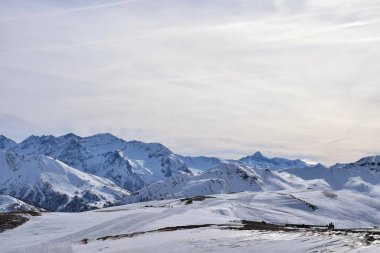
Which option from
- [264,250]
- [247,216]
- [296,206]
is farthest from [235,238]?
[296,206]

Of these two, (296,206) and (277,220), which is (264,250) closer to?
(277,220)

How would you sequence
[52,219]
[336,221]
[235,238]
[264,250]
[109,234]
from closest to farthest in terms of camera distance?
[264,250]
[235,238]
[109,234]
[52,219]
[336,221]

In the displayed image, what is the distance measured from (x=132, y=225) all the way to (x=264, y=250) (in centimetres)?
3341

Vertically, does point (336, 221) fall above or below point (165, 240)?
below

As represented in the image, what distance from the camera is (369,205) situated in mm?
168875

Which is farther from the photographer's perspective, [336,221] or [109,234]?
[336,221]

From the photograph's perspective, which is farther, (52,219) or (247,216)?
(247,216)

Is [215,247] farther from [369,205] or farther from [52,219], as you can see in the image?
[369,205]

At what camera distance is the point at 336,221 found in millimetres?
134625

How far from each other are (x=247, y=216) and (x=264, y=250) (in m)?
75.5

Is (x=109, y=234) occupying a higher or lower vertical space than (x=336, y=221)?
higher

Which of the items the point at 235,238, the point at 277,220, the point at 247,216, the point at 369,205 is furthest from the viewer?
the point at 369,205

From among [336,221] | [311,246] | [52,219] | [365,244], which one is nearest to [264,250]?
[311,246]

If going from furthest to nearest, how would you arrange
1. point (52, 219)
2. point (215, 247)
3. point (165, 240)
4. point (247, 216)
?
point (247, 216)
point (52, 219)
point (165, 240)
point (215, 247)
